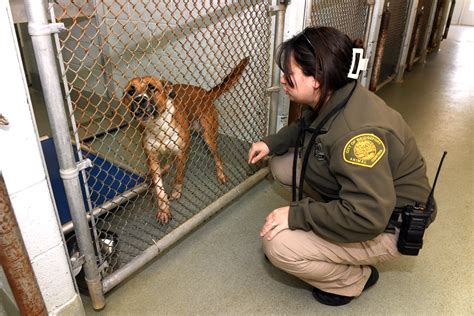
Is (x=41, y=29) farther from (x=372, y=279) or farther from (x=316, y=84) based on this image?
(x=372, y=279)

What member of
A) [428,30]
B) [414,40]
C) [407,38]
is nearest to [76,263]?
[407,38]

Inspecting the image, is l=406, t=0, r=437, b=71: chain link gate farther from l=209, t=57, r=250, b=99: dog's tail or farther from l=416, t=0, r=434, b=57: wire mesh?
l=209, t=57, r=250, b=99: dog's tail

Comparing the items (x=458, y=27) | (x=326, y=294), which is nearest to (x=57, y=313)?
(x=326, y=294)

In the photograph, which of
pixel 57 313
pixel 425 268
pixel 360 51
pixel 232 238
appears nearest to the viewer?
pixel 360 51

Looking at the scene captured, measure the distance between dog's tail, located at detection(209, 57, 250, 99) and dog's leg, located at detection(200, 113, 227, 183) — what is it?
0.16 meters

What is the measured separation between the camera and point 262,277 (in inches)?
70.0

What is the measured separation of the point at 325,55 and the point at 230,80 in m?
1.19

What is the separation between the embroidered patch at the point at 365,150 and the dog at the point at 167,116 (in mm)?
1040

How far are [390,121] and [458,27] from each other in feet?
33.4

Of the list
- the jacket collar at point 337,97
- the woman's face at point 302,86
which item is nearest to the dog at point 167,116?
the woman's face at point 302,86

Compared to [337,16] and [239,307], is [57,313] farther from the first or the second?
[337,16]

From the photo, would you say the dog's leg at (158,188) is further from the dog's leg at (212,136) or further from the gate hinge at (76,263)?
the gate hinge at (76,263)

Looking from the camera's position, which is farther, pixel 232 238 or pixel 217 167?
pixel 217 167

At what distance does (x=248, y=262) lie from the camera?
6.12 ft
